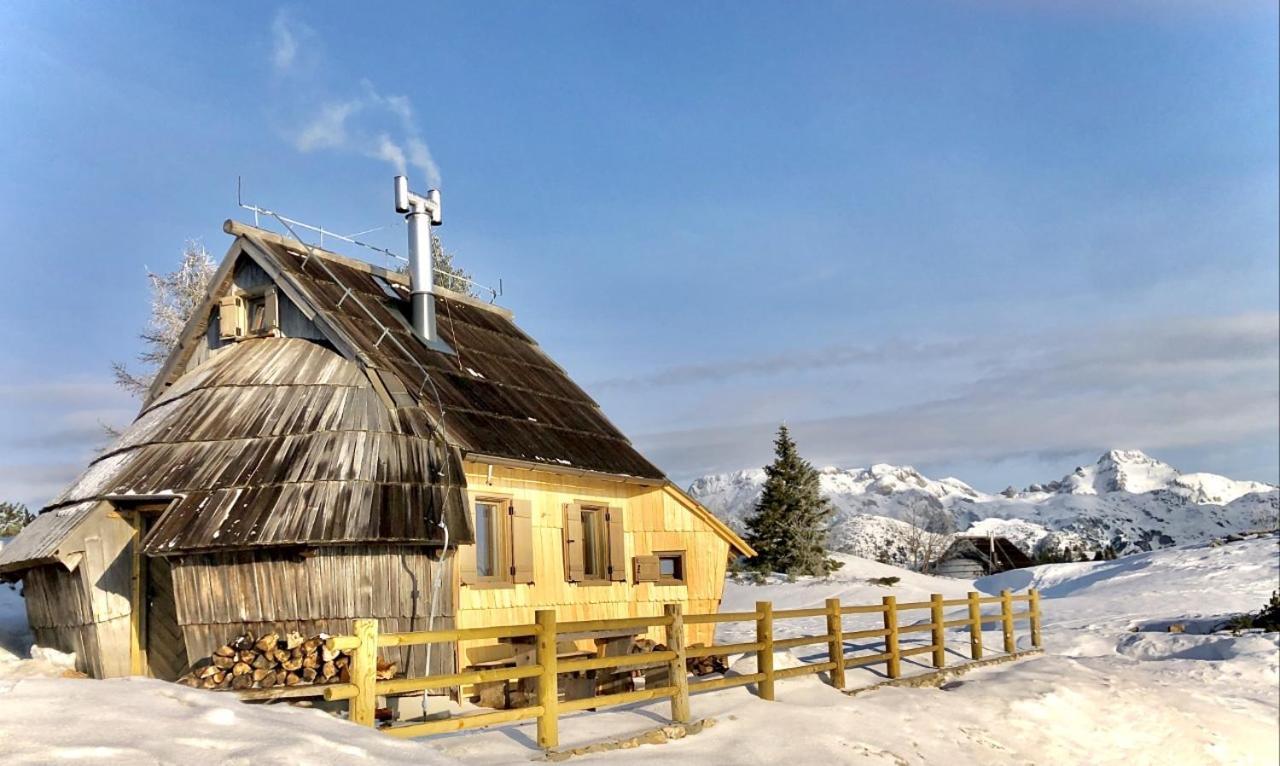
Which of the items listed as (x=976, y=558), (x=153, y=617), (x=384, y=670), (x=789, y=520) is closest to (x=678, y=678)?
(x=384, y=670)

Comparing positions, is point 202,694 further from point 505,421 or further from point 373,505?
point 505,421

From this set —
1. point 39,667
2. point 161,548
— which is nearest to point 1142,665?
point 161,548

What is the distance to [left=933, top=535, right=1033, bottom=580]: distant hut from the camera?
198 ft

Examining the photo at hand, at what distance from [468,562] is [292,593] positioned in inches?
105

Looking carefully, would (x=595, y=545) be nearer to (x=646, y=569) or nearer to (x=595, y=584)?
(x=595, y=584)

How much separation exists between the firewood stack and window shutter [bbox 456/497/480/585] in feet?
7.80

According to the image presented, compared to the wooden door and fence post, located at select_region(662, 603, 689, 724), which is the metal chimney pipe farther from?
fence post, located at select_region(662, 603, 689, 724)

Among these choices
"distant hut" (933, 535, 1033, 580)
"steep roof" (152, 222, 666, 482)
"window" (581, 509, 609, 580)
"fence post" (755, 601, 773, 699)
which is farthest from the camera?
"distant hut" (933, 535, 1033, 580)

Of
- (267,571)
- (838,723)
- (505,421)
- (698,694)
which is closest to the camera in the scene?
(838,723)

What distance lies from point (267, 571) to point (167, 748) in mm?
7574

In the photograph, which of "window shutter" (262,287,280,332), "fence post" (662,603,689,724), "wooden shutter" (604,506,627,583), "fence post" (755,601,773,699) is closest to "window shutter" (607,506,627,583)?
"wooden shutter" (604,506,627,583)

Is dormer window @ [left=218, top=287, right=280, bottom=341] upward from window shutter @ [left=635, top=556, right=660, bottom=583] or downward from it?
upward

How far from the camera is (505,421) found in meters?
17.9

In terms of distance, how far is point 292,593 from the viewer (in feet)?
46.5
